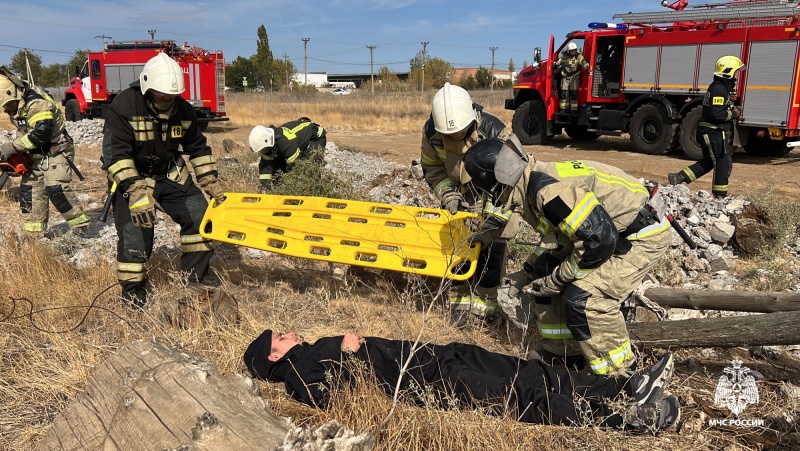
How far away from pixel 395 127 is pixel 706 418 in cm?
1848

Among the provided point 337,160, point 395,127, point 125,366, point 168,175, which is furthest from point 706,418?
point 395,127

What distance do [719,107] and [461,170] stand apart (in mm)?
4365

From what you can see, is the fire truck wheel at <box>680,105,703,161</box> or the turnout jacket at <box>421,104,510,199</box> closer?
the turnout jacket at <box>421,104,510,199</box>

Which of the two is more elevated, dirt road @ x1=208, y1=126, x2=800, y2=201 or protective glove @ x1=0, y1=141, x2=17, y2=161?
protective glove @ x1=0, y1=141, x2=17, y2=161

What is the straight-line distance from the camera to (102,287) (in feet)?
14.2

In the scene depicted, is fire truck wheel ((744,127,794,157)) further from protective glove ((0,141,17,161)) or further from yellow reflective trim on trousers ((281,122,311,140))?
protective glove ((0,141,17,161))

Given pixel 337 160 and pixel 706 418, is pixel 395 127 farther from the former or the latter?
pixel 706 418

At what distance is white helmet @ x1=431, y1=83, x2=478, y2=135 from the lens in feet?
11.7

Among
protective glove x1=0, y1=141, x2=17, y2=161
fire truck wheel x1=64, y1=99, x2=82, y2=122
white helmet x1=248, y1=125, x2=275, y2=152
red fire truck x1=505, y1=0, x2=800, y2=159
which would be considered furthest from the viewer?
fire truck wheel x1=64, y1=99, x2=82, y2=122

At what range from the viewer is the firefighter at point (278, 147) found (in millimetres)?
6738

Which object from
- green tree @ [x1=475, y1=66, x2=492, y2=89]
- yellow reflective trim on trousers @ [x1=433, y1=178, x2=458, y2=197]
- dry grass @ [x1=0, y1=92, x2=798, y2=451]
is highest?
green tree @ [x1=475, y1=66, x2=492, y2=89]

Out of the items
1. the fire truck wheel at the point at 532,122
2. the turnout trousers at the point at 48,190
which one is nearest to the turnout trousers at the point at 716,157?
the fire truck wheel at the point at 532,122

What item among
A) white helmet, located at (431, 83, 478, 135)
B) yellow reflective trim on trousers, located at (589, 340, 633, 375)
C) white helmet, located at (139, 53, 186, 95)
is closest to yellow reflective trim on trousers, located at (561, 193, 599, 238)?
yellow reflective trim on trousers, located at (589, 340, 633, 375)

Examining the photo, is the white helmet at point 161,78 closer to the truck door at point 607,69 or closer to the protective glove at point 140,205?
the protective glove at point 140,205
